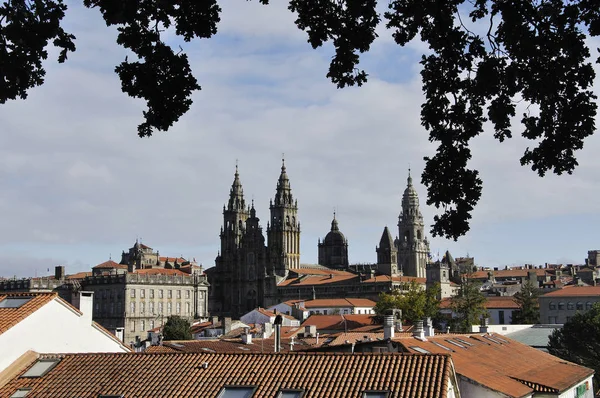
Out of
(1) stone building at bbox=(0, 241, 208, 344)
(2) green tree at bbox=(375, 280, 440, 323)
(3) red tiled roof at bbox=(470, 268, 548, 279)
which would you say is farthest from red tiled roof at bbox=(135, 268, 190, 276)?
(3) red tiled roof at bbox=(470, 268, 548, 279)

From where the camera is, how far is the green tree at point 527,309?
292 ft

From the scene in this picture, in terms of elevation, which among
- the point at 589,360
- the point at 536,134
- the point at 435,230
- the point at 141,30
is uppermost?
the point at 141,30

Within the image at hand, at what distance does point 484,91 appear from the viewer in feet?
32.9

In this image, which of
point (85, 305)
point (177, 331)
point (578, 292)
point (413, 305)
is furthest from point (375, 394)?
point (578, 292)

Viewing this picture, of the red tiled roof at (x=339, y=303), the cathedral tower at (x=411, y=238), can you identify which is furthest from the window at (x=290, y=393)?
the cathedral tower at (x=411, y=238)

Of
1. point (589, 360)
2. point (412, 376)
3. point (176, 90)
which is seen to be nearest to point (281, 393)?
point (412, 376)

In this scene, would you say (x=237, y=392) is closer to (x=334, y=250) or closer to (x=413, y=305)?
(x=413, y=305)

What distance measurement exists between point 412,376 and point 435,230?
8245mm

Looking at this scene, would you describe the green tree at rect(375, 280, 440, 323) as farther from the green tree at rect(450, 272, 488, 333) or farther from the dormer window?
the dormer window

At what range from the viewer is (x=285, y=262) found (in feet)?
451

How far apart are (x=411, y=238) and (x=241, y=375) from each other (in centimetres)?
13184

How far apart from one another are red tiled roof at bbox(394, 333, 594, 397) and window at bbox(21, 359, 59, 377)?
36.8ft

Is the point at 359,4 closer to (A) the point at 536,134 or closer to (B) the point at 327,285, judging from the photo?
(A) the point at 536,134

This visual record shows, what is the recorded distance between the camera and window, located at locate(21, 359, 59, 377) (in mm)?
20281
